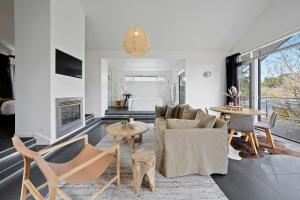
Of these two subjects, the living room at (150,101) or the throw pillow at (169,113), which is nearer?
the living room at (150,101)

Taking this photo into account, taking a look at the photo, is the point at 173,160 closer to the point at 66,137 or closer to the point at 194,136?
the point at 194,136

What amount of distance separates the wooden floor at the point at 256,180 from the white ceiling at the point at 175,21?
12.8 feet

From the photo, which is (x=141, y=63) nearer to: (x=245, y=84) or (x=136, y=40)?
(x=245, y=84)

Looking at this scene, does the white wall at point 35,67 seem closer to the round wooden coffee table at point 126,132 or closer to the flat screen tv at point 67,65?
the flat screen tv at point 67,65

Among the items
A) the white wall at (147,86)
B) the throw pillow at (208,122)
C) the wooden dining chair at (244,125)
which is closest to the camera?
the throw pillow at (208,122)

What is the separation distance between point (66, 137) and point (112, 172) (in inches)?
73.4

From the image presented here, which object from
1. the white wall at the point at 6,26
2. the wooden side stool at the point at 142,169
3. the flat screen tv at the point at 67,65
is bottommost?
the wooden side stool at the point at 142,169

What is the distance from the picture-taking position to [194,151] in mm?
2238

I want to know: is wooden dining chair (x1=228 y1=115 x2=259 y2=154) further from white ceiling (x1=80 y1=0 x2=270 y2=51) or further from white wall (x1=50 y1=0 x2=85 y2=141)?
white wall (x1=50 y1=0 x2=85 y2=141)

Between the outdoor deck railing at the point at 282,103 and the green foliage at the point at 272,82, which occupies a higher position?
the green foliage at the point at 272,82

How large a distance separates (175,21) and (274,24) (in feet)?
8.46

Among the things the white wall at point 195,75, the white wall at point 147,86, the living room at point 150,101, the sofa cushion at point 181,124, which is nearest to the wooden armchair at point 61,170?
the living room at point 150,101

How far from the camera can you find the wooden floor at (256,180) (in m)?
1.86

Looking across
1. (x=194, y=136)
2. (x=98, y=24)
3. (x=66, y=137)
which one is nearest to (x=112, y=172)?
(x=194, y=136)
